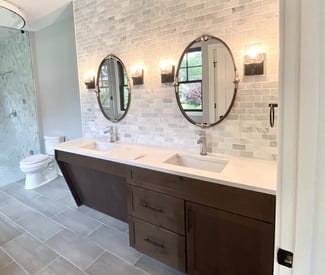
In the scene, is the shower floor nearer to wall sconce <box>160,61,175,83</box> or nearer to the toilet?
the toilet

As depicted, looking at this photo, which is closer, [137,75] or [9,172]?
[137,75]

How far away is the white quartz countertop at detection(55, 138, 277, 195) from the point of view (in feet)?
4.95

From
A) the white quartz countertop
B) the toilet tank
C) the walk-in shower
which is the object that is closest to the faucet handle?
the white quartz countertop

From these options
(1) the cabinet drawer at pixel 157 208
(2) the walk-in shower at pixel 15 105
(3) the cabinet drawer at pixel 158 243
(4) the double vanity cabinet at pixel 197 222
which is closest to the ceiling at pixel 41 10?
(2) the walk-in shower at pixel 15 105

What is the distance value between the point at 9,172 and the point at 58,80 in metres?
2.05

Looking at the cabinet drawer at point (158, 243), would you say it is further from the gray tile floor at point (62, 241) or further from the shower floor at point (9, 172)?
the shower floor at point (9, 172)

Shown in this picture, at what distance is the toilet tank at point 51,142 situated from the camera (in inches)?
158

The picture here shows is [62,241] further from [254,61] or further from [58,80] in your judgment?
[58,80]

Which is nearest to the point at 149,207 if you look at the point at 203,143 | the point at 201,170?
the point at 201,170

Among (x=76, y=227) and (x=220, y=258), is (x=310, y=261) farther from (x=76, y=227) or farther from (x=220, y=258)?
(x=76, y=227)

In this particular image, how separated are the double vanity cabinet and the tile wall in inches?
24.1

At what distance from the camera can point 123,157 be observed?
7.16 feet

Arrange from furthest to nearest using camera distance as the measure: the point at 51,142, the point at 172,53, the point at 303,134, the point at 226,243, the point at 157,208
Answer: the point at 51,142
the point at 172,53
the point at 157,208
the point at 226,243
the point at 303,134

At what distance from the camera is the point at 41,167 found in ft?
12.2
